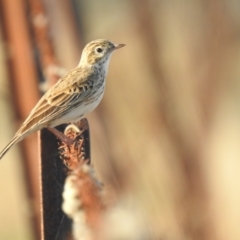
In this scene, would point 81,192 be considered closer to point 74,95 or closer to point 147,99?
point 74,95

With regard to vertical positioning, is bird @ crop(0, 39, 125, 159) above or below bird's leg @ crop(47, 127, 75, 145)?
above

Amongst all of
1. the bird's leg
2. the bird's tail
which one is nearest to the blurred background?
the bird's tail

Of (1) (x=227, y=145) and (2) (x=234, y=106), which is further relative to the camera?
(2) (x=234, y=106)

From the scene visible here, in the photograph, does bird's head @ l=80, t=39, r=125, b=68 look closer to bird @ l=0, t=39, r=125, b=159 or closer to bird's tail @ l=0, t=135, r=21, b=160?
bird @ l=0, t=39, r=125, b=159

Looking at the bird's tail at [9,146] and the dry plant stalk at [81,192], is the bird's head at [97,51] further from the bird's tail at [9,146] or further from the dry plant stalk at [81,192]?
the dry plant stalk at [81,192]

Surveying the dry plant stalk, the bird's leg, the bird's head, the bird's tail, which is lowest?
the dry plant stalk

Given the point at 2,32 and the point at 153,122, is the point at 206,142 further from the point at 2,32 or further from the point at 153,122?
the point at 2,32

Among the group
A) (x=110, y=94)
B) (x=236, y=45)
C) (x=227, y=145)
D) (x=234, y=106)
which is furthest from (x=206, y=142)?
(x=234, y=106)
